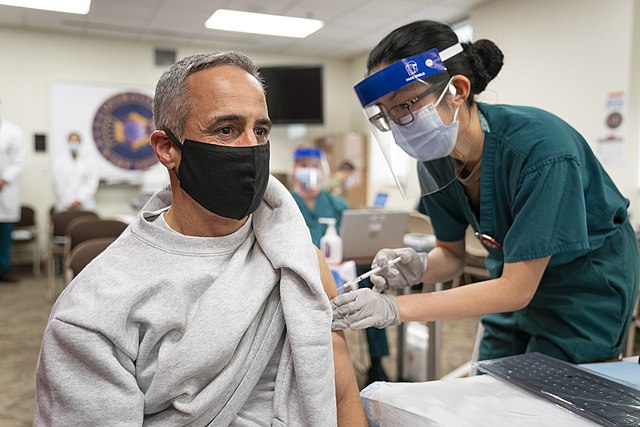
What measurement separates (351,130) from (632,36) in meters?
4.32

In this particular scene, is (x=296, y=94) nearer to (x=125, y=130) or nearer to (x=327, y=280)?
(x=125, y=130)

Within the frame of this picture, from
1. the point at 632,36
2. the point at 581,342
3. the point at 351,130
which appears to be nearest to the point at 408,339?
the point at 581,342

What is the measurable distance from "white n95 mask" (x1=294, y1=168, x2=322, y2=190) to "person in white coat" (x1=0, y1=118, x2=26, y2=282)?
388cm

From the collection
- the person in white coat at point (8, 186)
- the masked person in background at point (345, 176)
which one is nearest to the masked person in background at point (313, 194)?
the masked person in background at point (345, 176)

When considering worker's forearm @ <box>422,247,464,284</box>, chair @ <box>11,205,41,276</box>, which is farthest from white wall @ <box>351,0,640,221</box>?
chair @ <box>11,205,41,276</box>

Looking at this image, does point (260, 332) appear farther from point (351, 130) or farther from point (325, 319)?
point (351, 130)

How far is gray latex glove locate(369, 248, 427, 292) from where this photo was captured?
4.43ft

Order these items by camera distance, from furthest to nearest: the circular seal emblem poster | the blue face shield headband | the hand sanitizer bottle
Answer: the circular seal emblem poster < the hand sanitizer bottle < the blue face shield headband

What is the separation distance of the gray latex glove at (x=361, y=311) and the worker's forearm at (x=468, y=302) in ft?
0.17

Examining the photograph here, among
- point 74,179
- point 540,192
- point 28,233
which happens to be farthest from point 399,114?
point 28,233

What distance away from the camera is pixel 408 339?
2910 mm

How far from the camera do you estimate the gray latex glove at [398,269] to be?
1.35 metres

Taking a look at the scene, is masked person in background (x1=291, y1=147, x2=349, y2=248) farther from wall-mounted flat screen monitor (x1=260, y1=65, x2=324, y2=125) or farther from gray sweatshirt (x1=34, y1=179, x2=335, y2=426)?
wall-mounted flat screen monitor (x1=260, y1=65, x2=324, y2=125)

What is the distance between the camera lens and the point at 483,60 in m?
1.31
